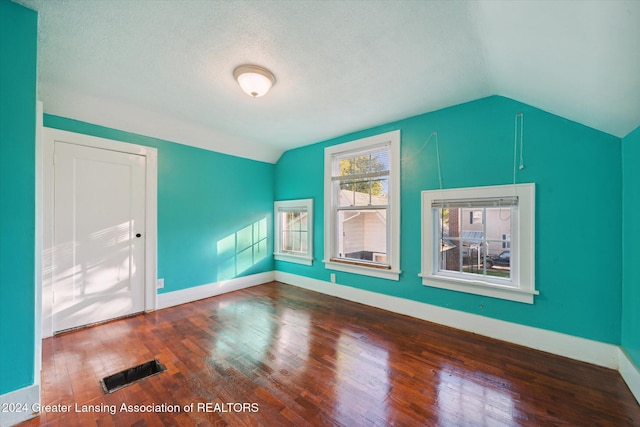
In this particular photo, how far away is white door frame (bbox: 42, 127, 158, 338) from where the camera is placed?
2.48 m

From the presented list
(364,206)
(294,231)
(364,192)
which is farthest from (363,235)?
(294,231)

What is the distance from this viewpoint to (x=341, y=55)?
1923 millimetres

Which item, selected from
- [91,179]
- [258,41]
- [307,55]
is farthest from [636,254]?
[91,179]

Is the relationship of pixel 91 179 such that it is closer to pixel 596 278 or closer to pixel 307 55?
pixel 307 55

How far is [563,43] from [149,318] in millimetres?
4466

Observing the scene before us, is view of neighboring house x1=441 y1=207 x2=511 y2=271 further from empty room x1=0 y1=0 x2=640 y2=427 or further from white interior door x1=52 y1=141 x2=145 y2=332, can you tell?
white interior door x1=52 y1=141 x2=145 y2=332

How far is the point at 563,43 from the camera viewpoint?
143 cm

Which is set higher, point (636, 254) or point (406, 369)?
point (636, 254)

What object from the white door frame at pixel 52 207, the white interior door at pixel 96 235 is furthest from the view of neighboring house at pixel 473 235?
the white interior door at pixel 96 235

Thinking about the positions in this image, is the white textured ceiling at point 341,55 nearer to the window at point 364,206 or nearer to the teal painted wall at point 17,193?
the teal painted wall at point 17,193

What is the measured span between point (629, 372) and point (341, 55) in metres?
3.19

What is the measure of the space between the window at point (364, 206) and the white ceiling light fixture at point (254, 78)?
1697 mm

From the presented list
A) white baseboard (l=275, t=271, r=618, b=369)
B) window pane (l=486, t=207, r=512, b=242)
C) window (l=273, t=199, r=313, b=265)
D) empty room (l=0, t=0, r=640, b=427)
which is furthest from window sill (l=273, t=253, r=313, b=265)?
window pane (l=486, t=207, r=512, b=242)

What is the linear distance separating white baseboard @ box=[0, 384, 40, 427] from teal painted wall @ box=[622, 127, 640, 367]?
400 cm
